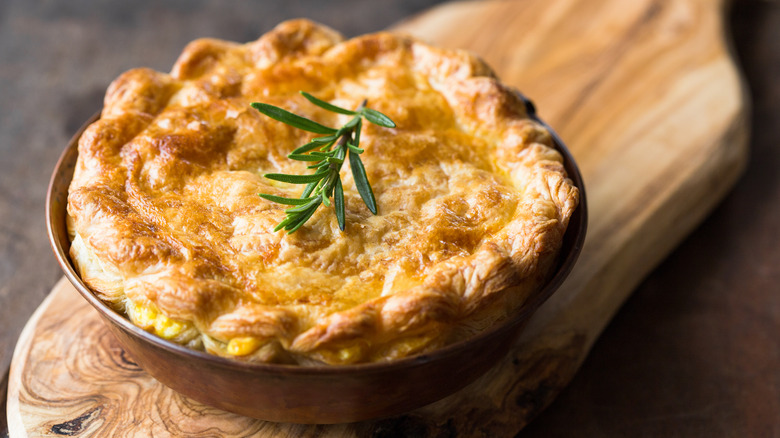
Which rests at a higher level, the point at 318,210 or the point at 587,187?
the point at 318,210

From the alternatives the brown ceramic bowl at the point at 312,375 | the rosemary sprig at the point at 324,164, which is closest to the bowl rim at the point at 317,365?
the brown ceramic bowl at the point at 312,375

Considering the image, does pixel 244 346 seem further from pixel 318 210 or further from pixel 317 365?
pixel 318 210

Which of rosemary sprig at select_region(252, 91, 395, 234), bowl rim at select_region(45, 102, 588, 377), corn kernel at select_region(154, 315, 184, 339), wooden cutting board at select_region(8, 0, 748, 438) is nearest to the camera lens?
bowl rim at select_region(45, 102, 588, 377)

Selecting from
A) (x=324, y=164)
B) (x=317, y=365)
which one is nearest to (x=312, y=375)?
(x=317, y=365)

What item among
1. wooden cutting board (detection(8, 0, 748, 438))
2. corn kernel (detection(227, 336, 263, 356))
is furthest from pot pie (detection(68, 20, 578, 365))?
wooden cutting board (detection(8, 0, 748, 438))

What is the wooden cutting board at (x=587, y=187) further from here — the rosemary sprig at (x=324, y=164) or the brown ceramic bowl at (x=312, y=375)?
the rosemary sprig at (x=324, y=164)

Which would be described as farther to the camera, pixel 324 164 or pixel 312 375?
pixel 324 164

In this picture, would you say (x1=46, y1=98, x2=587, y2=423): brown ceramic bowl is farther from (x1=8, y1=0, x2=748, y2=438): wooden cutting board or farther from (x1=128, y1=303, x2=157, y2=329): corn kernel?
(x1=8, y1=0, x2=748, y2=438): wooden cutting board
